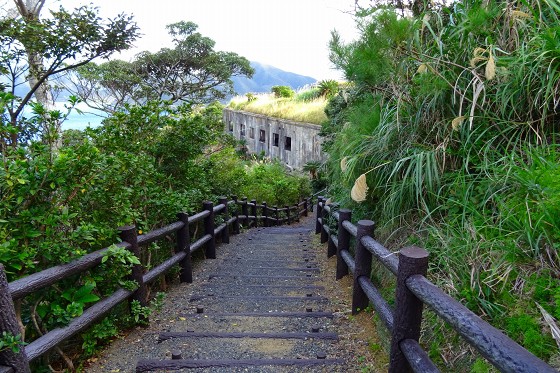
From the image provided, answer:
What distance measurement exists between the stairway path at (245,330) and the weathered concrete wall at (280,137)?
41.7ft

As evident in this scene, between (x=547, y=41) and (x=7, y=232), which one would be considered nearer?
(x=7, y=232)

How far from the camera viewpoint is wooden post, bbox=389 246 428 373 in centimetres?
205

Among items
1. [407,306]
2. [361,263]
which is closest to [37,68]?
[361,263]

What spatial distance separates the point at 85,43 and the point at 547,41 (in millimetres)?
5905

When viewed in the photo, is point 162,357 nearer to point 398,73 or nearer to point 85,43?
point 398,73

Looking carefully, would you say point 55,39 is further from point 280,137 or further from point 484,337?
point 280,137

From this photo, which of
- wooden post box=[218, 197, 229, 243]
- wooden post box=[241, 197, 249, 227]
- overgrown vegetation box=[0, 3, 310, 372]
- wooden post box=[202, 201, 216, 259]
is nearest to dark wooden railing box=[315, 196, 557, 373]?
overgrown vegetation box=[0, 3, 310, 372]

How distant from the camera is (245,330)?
324 centimetres

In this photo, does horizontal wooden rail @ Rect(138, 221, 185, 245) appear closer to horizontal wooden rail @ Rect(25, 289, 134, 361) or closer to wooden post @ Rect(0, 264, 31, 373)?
horizontal wooden rail @ Rect(25, 289, 134, 361)

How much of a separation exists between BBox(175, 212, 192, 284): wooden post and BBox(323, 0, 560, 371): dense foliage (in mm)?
1877

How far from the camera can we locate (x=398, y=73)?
13.1ft

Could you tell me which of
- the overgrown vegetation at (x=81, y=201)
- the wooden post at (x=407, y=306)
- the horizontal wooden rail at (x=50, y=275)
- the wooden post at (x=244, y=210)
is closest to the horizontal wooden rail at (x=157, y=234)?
the overgrown vegetation at (x=81, y=201)

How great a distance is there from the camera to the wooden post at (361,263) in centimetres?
312

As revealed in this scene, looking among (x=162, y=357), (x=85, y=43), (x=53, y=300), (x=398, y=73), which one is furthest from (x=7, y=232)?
(x=85, y=43)
